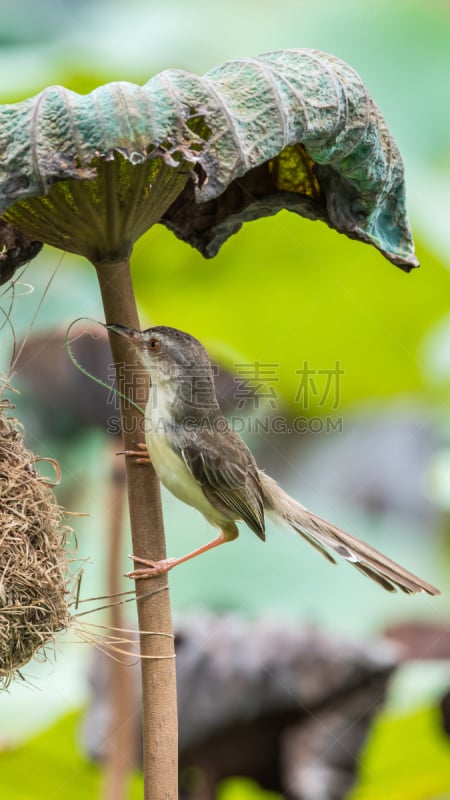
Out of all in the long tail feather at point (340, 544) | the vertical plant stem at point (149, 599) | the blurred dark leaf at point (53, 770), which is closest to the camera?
the vertical plant stem at point (149, 599)

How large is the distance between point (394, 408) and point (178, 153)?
3.16 metres

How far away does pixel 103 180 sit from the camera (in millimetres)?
1232

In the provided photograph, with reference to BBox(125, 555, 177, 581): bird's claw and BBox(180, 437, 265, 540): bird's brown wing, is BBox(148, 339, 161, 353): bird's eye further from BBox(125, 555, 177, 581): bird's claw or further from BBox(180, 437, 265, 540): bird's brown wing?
BBox(125, 555, 177, 581): bird's claw

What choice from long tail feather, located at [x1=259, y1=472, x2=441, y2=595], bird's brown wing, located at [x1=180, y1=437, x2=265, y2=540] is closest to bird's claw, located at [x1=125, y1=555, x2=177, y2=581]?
bird's brown wing, located at [x1=180, y1=437, x2=265, y2=540]

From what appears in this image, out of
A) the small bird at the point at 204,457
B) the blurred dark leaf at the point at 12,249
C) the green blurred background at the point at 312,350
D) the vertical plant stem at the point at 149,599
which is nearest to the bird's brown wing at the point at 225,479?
the small bird at the point at 204,457

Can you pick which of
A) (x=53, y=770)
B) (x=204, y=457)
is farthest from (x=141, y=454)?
(x=53, y=770)

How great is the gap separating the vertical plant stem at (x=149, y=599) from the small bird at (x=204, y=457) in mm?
139

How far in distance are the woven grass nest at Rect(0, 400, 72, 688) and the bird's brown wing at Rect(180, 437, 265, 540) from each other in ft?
0.94

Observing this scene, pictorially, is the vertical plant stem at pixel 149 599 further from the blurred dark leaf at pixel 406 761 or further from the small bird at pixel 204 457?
the blurred dark leaf at pixel 406 761

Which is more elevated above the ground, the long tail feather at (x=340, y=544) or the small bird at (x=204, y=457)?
the small bird at (x=204, y=457)

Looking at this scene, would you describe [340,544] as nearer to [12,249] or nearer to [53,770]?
[12,249]

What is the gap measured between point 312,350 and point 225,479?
73.4 inches

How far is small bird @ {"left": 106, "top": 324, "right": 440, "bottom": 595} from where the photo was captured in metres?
1.62

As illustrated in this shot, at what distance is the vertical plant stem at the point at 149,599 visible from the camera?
1.29m
